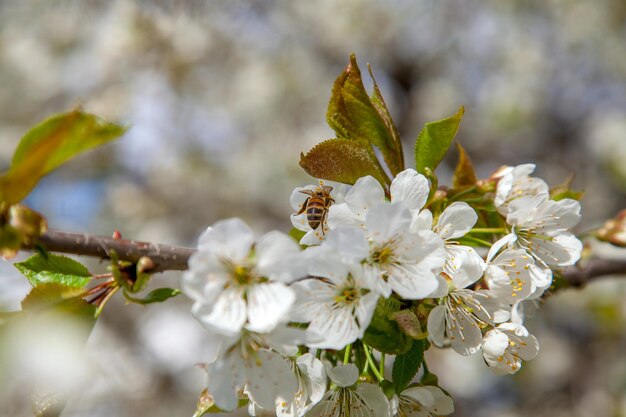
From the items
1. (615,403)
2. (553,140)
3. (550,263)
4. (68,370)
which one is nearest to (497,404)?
(615,403)

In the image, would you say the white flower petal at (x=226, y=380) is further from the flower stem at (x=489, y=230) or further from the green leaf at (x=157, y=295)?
the flower stem at (x=489, y=230)

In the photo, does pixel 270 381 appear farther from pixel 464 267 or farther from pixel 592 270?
pixel 592 270

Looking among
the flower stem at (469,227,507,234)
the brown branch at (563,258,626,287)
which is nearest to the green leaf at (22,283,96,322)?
the flower stem at (469,227,507,234)

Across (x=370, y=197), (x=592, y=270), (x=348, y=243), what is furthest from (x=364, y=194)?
(x=592, y=270)

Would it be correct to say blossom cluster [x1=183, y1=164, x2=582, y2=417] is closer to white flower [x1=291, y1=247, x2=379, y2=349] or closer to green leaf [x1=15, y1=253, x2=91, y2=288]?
white flower [x1=291, y1=247, x2=379, y2=349]

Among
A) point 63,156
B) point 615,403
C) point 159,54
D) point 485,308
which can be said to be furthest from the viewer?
point 159,54

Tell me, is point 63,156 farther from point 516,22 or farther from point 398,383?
point 516,22
